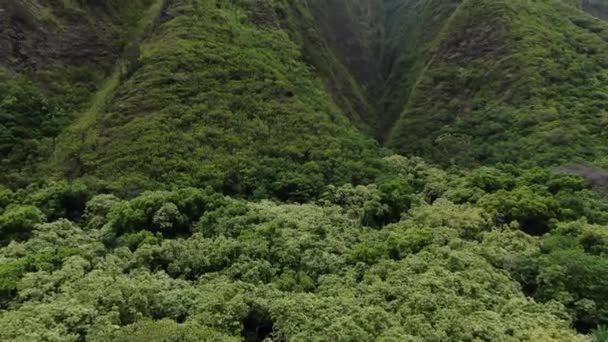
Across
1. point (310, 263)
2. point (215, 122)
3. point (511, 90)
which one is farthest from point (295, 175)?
point (511, 90)

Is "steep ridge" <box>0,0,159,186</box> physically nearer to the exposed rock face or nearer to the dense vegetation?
the exposed rock face

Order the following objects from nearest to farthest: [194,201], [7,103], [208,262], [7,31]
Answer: [208,262]
[194,201]
[7,103]
[7,31]

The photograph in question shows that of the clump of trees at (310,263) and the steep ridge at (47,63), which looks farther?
the steep ridge at (47,63)

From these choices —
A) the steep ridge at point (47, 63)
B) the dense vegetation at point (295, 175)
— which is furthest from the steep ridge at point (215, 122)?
the steep ridge at point (47, 63)

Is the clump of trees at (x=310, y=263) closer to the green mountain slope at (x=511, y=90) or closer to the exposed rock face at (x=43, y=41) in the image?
the green mountain slope at (x=511, y=90)

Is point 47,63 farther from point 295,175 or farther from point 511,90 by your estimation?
point 511,90

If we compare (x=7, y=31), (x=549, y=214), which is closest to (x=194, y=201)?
(x=549, y=214)

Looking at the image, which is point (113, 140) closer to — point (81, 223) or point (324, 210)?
point (81, 223)

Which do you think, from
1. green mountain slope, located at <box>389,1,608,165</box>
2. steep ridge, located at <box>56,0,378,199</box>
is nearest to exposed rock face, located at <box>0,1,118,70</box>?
steep ridge, located at <box>56,0,378,199</box>
